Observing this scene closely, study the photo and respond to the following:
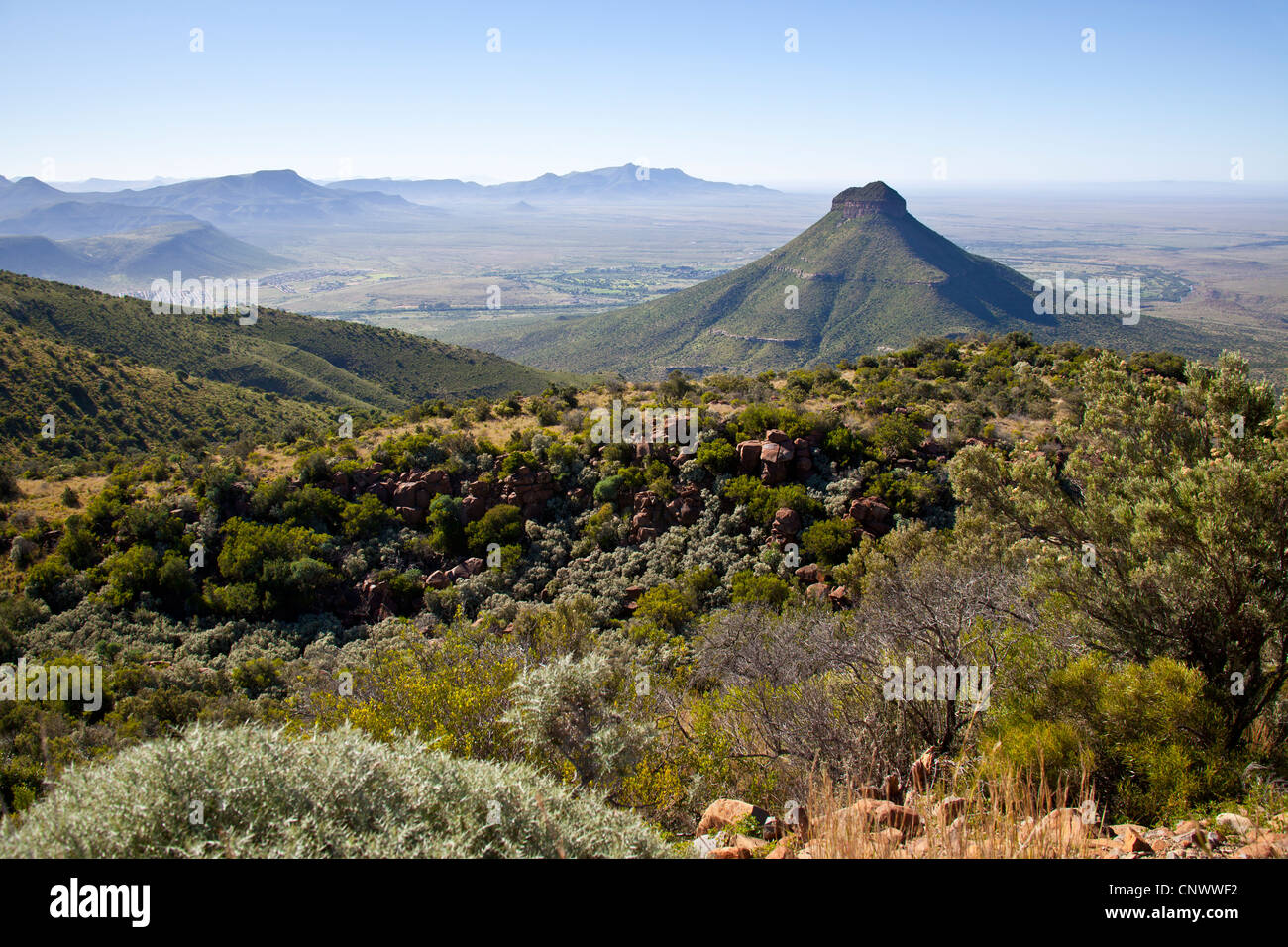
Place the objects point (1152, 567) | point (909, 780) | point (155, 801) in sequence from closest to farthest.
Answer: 1. point (155, 801)
2. point (1152, 567)
3. point (909, 780)

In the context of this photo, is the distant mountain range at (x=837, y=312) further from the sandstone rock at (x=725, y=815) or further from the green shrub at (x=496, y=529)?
the sandstone rock at (x=725, y=815)

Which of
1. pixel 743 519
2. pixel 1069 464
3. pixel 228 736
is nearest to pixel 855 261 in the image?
pixel 743 519

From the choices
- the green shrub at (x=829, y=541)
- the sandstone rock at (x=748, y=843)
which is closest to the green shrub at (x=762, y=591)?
the green shrub at (x=829, y=541)

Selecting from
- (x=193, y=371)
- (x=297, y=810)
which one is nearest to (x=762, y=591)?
(x=297, y=810)

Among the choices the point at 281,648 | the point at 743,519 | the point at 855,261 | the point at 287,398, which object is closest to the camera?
the point at 281,648

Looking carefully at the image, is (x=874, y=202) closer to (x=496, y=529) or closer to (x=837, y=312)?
(x=837, y=312)

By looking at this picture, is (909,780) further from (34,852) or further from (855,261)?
(855,261)
